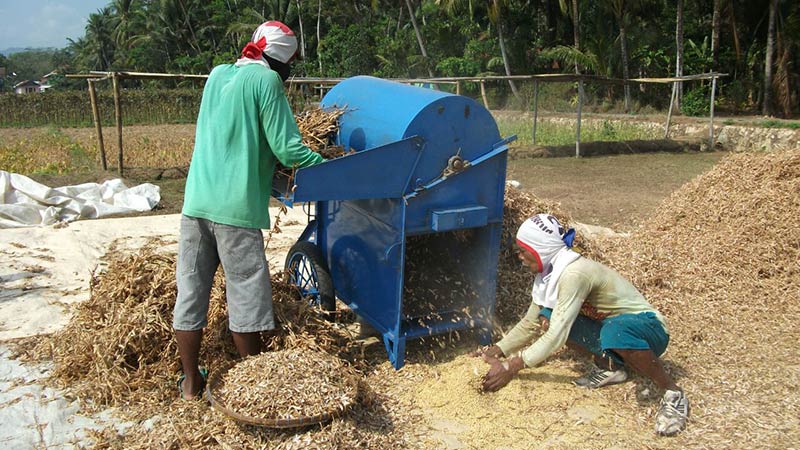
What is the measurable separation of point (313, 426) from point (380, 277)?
1309 millimetres

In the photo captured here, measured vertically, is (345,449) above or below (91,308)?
below

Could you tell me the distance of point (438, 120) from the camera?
12.7 ft

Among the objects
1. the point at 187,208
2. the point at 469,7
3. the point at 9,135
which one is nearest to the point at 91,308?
the point at 187,208

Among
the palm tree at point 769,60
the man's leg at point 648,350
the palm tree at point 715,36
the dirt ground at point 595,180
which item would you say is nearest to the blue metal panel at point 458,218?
the man's leg at point 648,350

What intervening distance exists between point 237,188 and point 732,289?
4099 millimetres

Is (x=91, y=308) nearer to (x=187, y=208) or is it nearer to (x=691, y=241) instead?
(x=187, y=208)

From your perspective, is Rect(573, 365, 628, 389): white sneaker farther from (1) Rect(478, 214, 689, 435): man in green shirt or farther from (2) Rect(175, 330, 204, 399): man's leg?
(2) Rect(175, 330, 204, 399): man's leg

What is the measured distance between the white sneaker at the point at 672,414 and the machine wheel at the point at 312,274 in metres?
2.12

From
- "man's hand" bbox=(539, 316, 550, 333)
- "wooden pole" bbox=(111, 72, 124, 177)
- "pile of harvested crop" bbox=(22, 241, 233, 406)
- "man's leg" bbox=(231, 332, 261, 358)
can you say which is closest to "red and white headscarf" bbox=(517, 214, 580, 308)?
"man's hand" bbox=(539, 316, 550, 333)

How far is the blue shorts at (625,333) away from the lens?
352 centimetres

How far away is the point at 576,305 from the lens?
11.5ft

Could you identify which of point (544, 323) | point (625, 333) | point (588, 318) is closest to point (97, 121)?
point (544, 323)

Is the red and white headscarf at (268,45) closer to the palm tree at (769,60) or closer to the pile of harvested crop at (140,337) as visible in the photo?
the pile of harvested crop at (140,337)

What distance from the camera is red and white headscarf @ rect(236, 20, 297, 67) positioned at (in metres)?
3.43
